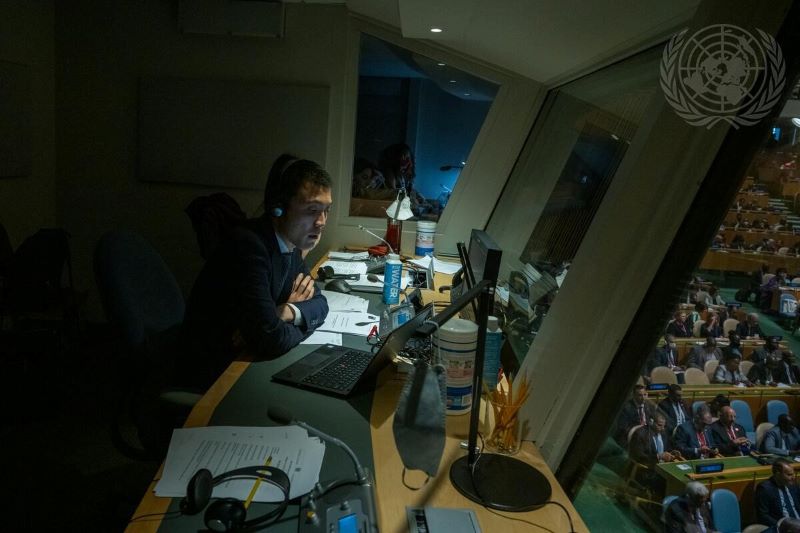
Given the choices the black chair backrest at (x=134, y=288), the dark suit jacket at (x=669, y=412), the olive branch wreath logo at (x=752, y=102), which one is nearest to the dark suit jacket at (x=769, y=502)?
the dark suit jacket at (x=669, y=412)

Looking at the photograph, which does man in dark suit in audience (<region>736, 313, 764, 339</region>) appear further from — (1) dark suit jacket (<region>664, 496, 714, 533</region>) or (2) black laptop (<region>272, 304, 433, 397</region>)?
(2) black laptop (<region>272, 304, 433, 397</region>)

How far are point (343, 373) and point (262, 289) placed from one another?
382 mm

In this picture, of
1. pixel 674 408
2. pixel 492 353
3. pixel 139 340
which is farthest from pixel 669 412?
pixel 139 340

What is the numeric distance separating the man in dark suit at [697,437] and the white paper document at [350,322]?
1041 millimetres

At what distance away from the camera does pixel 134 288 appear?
1.65 metres

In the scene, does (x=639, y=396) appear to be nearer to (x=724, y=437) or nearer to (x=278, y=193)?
(x=724, y=437)

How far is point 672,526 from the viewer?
1.25 metres

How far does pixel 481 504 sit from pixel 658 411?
57 centimetres

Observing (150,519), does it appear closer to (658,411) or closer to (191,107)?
(658,411)

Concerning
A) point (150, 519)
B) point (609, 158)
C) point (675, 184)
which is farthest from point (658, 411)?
point (150, 519)

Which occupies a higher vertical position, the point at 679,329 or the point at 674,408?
the point at 679,329

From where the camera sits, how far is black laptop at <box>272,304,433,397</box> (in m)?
1.38

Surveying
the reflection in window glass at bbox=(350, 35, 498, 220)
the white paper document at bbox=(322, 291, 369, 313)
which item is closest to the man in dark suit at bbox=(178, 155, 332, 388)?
the white paper document at bbox=(322, 291, 369, 313)

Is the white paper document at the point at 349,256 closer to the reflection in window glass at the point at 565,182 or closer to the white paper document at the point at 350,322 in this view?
the reflection in window glass at the point at 565,182
